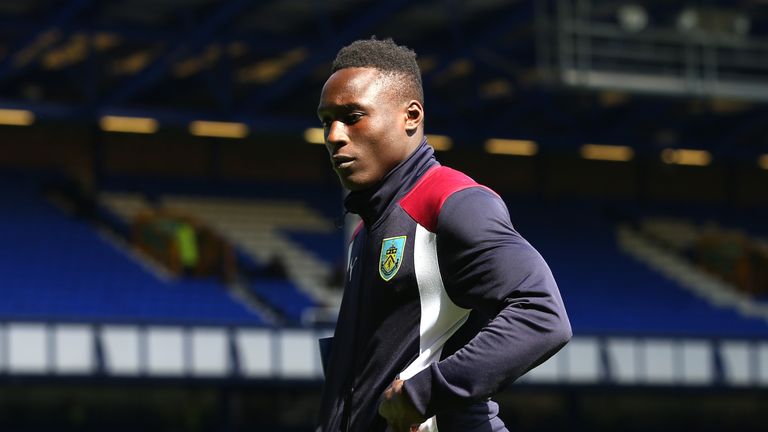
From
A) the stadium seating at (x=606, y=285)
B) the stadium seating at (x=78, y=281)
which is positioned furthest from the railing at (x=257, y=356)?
the stadium seating at (x=606, y=285)

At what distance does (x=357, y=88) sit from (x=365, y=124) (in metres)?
0.08

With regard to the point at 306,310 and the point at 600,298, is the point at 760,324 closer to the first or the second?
the point at 600,298

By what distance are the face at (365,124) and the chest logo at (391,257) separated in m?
0.17

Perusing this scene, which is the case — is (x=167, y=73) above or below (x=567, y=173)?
above

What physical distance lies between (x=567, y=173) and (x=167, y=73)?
1094cm

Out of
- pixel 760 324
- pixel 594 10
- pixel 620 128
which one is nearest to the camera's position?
pixel 594 10

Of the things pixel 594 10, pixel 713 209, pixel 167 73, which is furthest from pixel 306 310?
pixel 713 209

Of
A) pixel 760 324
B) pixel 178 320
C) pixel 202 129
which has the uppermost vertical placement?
pixel 202 129

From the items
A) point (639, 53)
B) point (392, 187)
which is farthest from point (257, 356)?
point (392, 187)

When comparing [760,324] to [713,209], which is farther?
[713,209]

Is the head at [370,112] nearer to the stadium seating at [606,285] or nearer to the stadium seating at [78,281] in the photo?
the stadium seating at [78,281]

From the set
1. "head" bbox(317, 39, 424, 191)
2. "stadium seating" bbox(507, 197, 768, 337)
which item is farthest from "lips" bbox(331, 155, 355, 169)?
"stadium seating" bbox(507, 197, 768, 337)

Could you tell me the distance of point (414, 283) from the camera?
3.42 meters

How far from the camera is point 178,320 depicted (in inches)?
1004
